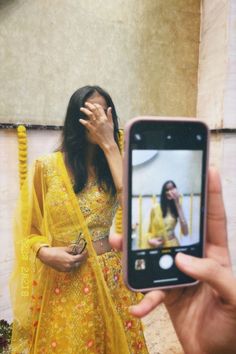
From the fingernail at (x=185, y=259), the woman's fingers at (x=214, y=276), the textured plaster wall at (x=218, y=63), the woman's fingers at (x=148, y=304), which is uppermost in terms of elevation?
the textured plaster wall at (x=218, y=63)

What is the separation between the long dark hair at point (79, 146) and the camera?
85cm

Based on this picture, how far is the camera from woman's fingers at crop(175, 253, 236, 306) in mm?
369

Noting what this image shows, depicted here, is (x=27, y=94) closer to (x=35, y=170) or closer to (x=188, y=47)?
(x=35, y=170)

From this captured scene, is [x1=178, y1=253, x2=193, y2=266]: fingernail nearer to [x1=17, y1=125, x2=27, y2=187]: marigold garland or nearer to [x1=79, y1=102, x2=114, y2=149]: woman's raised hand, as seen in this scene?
[x1=79, y1=102, x2=114, y2=149]: woman's raised hand

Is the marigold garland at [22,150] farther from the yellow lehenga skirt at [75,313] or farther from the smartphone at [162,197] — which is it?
the smartphone at [162,197]

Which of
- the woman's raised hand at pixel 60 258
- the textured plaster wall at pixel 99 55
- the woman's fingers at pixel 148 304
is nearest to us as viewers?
the woman's fingers at pixel 148 304

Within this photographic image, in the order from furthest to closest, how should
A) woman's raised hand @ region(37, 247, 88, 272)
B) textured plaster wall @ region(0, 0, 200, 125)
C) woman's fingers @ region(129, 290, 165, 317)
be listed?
textured plaster wall @ region(0, 0, 200, 125) < woman's raised hand @ region(37, 247, 88, 272) < woman's fingers @ region(129, 290, 165, 317)

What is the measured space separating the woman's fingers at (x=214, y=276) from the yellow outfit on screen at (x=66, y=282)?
1.51ft

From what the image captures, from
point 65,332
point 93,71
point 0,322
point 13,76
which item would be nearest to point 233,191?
point 93,71

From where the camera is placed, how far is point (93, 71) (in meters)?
1.32

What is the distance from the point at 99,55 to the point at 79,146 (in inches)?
24.8

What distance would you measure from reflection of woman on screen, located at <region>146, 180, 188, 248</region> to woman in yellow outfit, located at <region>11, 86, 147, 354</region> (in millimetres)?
366

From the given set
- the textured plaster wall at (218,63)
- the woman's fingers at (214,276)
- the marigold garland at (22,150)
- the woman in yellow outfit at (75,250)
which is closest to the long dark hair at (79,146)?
the woman in yellow outfit at (75,250)

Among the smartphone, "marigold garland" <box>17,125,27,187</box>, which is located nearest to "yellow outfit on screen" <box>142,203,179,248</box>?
the smartphone
